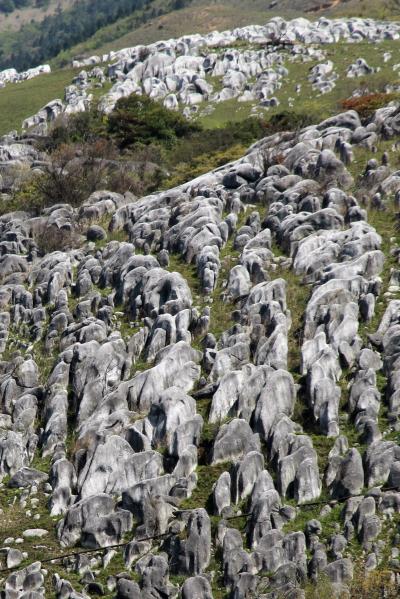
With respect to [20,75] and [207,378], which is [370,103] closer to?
[207,378]

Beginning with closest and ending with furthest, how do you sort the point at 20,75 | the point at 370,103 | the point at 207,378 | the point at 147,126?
the point at 207,378, the point at 370,103, the point at 147,126, the point at 20,75

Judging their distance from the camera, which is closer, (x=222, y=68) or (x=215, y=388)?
(x=215, y=388)

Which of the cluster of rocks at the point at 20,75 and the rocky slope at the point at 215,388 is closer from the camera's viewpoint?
the rocky slope at the point at 215,388

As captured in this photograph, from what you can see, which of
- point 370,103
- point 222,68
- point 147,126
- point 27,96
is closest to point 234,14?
point 222,68

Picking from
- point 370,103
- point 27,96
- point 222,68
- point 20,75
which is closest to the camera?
point 370,103

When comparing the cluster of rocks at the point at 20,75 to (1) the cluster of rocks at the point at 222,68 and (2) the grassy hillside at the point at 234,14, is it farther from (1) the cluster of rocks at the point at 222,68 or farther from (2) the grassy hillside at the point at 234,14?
(1) the cluster of rocks at the point at 222,68

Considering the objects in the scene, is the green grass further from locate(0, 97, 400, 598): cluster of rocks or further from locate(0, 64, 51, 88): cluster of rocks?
locate(0, 97, 400, 598): cluster of rocks

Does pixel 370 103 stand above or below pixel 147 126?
below

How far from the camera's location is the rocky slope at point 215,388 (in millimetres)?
23516

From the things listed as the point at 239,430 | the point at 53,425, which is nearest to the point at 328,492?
the point at 239,430

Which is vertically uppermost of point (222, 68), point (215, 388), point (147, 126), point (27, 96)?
point (27, 96)

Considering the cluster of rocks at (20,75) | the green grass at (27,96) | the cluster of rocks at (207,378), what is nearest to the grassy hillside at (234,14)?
the cluster of rocks at (20,75)

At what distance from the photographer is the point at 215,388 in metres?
30.5

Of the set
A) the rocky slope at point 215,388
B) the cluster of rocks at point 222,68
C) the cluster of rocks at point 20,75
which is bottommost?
the rocky slope at point 215,388
